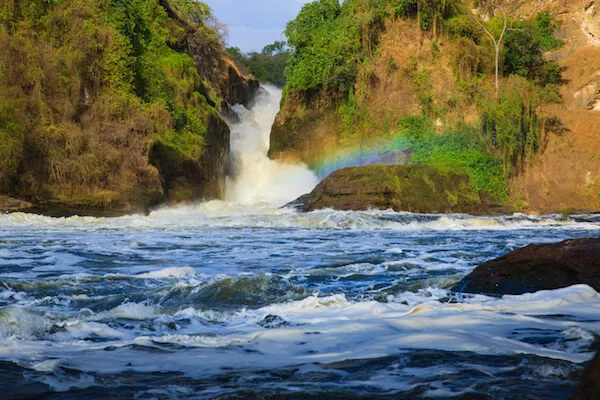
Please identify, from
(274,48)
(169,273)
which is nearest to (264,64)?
(274,48)

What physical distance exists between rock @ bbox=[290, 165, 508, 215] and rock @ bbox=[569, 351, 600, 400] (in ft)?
69.2

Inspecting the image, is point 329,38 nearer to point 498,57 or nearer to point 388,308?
point 498,57

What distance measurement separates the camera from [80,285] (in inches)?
276

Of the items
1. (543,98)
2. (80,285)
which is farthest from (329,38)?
(80,285)

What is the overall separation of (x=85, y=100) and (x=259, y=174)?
11664mm

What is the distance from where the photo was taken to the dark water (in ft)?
10.4

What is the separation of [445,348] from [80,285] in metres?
4.57

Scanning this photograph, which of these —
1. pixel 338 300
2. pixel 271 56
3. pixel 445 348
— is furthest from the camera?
pixel 271 56

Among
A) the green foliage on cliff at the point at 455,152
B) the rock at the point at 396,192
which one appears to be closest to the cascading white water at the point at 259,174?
the rock at the point at 396,192

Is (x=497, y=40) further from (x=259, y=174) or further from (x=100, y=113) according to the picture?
(x=100, y=113)

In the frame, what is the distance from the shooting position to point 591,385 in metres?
1.92

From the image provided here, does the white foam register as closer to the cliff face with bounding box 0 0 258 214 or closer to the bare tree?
the cliff face with bounding box 0 0 258 214

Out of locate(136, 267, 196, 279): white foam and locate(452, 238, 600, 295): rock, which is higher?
locate(452, 238, 600, 295): rock

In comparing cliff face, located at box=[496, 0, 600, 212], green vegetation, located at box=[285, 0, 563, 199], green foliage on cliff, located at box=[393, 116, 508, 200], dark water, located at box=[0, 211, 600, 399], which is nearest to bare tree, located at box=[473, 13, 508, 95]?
green vegetation, located at box=[285, 0, 563, 199]
